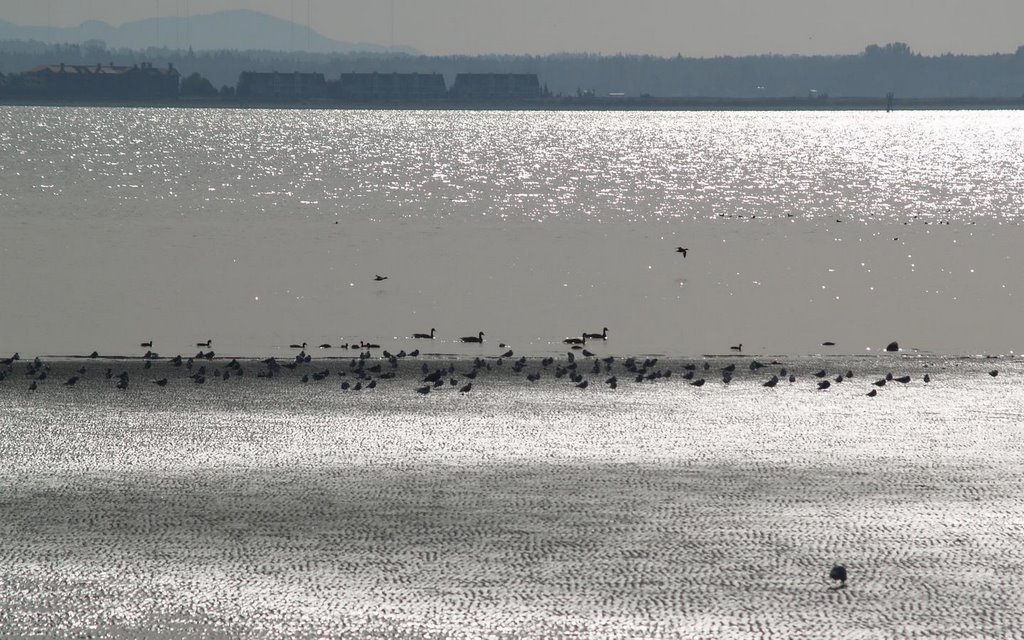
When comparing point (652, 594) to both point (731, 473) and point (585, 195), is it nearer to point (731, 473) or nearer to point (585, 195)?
point (731, 473)

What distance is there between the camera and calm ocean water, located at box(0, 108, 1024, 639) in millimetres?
14164

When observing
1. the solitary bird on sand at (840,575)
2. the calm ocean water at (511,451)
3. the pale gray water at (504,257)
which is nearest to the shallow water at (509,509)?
the calm ocean water at (511,451)

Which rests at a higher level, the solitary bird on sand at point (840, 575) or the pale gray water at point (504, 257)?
the solitary bird on sand at point (840, 575)

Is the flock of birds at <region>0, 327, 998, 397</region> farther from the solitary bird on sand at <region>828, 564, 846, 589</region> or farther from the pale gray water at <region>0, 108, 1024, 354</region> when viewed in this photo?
the solitary bird on sand at <region>828, 564, 846, 589</region>

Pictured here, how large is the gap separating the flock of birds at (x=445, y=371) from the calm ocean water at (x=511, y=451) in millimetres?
129

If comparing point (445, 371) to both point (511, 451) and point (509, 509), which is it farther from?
point (509, 509)

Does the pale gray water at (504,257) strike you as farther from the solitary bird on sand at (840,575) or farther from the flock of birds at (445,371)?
the solitary bird on sand at (840,575)

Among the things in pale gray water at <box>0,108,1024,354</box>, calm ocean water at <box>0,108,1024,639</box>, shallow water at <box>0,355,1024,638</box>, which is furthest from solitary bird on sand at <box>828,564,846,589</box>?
pale gray water at <box>0,108,1024,354</box>

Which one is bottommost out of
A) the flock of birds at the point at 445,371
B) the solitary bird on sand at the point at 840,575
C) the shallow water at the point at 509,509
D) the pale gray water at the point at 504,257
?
the pale gray water at the point at 504,257

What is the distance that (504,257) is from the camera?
52.5m

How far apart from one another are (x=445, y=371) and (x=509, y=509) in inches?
355

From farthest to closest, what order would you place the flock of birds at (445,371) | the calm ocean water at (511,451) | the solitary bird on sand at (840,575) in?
1. the flock of birds at (445,371)
2. the solitary bird on sand at (840,575)
3. the calm ocean water at (511,451)

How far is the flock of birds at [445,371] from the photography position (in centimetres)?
2516

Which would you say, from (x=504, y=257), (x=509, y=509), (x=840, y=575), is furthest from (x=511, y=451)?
(x=504, y=257)
